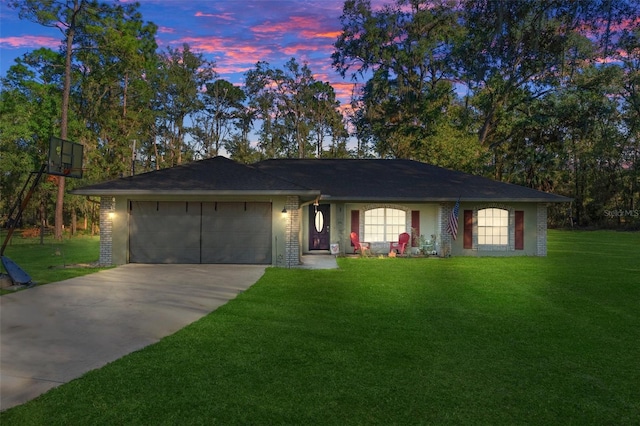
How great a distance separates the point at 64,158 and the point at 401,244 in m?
11.9

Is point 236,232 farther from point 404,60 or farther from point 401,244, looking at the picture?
point 404,60

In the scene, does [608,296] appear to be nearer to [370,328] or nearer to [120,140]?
[370,328]

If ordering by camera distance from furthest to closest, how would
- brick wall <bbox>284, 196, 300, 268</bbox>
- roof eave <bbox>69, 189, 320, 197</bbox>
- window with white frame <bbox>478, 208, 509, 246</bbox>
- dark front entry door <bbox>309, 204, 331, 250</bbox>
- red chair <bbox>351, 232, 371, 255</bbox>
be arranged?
dark front entry door <bbox>309, 204, 331, 250</bbox>, window with white frame <bbox>478, 208, 509, 246</bbox>, red chair <bbox>351, 232, 371, 255</bbox>, brick wall <bbox>284, 196, 300, 268</bbox>, roof eave <bbox>69, 189, 320, 197</bbox>

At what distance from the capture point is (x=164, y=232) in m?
14.7

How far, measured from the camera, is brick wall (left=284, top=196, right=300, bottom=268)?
1409 cm

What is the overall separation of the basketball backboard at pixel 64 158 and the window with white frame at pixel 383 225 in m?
10.6

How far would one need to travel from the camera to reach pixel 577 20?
975 cm

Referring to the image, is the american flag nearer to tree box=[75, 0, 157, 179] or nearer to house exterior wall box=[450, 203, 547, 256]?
house exterior wall box=[450, 203, 547, 256]

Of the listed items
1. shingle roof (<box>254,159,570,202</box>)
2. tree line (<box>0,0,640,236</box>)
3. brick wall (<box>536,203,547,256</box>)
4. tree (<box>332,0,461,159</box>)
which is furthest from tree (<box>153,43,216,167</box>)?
brick wall (<box>536,203,547,256</box>)

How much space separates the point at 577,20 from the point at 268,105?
131 feet

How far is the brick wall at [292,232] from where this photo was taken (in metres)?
14.1

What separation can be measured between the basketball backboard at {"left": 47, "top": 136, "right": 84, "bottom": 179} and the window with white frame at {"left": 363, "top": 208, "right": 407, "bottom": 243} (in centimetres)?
1061

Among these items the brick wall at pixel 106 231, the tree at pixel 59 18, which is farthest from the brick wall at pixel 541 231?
the tree at pixel 59 18

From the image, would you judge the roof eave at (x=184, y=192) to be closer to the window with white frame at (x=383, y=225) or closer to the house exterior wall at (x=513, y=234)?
the window with white frame at (x=383, y=225)
